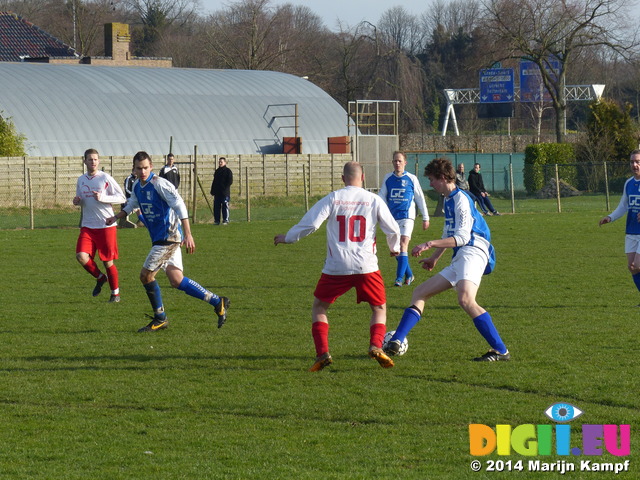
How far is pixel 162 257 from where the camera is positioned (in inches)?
434

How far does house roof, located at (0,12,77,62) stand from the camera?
65.8 metres

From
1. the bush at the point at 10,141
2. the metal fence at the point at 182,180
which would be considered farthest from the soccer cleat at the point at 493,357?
the bush at the point at 10,141

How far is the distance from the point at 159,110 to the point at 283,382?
36658 millimetres

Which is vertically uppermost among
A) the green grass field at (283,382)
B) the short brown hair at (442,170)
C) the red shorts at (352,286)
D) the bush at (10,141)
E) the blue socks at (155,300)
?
the bush at (10,141)

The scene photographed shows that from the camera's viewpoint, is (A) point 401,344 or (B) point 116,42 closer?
(A) point 401,344

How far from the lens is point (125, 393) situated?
26.1 feet

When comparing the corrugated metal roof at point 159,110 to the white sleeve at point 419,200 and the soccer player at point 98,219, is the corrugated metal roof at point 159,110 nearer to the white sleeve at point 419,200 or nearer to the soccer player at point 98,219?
the soccer player at point 98,219

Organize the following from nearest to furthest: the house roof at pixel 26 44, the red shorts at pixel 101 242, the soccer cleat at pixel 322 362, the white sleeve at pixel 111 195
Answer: the soccer cleat at pixel 322 362 → the white sleeve at pixel 111 195 → the red shorts at pixel 101 242 → the house roof at pixel 26 44

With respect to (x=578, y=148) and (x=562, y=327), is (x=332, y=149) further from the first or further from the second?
(x=562, y=327)

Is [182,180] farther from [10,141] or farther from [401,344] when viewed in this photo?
[401,344]

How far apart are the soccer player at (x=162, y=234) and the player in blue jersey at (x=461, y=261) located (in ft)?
8.86

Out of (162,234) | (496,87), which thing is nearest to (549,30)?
(496,87)

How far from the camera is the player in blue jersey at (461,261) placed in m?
8.68

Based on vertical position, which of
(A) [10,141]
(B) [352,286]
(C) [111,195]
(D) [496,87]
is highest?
(D) [496,87]
